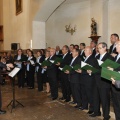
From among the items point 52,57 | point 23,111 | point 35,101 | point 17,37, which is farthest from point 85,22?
point 23,111

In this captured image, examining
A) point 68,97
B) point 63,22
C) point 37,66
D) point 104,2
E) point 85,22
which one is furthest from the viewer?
point 63,22

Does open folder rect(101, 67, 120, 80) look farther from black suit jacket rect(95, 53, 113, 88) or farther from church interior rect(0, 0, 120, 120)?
church interior rect(0, 0, 120, 120)

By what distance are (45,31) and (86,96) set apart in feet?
22.4

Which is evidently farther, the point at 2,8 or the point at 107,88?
the point at 2,8

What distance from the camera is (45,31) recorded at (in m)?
11.5

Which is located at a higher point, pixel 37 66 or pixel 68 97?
pixel 37 66

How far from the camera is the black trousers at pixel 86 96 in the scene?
193 inches

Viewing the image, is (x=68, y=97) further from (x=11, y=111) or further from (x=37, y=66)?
(x=37, y=66)

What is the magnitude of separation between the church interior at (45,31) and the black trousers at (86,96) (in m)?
0.18

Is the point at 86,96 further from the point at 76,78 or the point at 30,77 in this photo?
the point at 30,77

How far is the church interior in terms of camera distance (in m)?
5.38

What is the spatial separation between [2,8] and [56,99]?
10662mm

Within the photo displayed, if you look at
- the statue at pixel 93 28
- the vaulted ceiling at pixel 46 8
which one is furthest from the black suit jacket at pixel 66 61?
the statue at pixel 93 28

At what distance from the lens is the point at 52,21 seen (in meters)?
13.4
